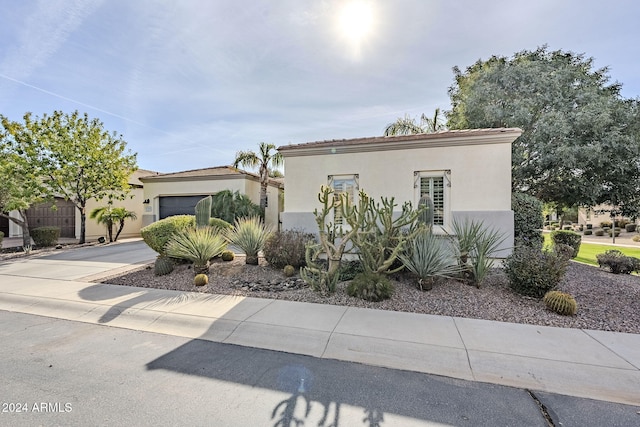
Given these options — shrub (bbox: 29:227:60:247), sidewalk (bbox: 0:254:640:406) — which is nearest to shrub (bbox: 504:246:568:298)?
sidewalk (bbox: 0:254:640:406)

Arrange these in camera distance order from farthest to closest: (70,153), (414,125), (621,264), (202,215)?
(414,125) < (70,153) < (202,215) < (621,264)

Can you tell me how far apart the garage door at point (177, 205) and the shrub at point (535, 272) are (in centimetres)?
1690

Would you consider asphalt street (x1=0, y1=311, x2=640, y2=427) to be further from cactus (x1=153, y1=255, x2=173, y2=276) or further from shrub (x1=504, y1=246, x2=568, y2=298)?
cactus (x1=153, y1=255, x2=173, y2=276)

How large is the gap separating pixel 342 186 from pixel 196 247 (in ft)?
16.8

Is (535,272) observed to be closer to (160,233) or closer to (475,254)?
(475,254)

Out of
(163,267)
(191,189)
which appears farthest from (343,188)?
(191,189)

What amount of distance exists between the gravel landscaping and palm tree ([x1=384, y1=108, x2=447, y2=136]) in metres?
10.3

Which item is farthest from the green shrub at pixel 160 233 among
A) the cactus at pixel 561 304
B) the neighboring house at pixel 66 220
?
the neighboring house at pixel 66 220

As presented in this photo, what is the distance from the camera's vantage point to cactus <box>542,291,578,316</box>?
17.3 feet

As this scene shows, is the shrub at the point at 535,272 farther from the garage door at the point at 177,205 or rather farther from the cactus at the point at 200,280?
the garage door at the point at 177,205

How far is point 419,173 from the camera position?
9609mm

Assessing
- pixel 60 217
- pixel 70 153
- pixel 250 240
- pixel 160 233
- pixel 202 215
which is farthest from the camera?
pixel 60 217

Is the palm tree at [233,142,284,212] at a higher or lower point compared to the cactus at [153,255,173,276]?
higher

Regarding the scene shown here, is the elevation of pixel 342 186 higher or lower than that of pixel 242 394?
higher
